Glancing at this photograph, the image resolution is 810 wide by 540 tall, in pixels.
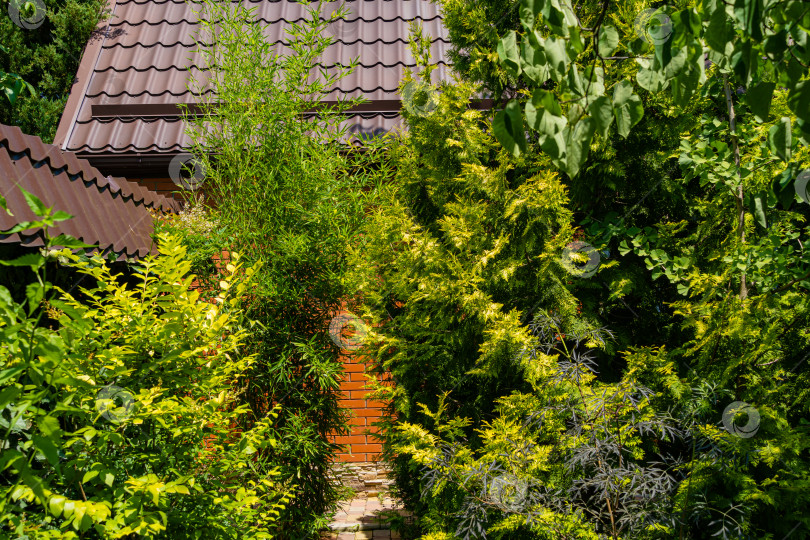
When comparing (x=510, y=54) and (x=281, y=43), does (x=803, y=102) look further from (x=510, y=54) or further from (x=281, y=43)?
(x=281, y=43)

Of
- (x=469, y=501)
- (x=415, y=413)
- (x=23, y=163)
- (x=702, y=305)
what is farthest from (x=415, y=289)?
(x=23, y=163)

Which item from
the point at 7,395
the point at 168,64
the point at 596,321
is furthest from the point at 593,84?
the point at 168,64

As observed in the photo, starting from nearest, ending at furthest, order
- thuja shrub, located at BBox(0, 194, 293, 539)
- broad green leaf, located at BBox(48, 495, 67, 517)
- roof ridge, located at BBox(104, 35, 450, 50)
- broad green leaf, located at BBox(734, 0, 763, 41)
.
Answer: broad green leaf, located at BBox(734, 0, 763, 41) → broad green leaf, located at BBox(48, 495, 67, 517) → thuja shrub, located at BBox(0, 194, 293, 539) → roof ridge, located at BBox(104, 35, 450, 50)

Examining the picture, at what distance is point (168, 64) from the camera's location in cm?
696

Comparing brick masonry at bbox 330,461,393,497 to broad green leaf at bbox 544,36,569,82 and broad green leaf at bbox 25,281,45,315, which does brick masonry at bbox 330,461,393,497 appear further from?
broad green leaf at bbox 544,36,569,82

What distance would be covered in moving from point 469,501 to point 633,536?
752mm

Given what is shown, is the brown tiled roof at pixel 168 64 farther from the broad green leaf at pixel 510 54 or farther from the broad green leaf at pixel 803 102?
the broad green leaf at pixel 803 102

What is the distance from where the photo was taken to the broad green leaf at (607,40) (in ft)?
4.61

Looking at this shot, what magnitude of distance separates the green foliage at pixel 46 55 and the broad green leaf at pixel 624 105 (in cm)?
707

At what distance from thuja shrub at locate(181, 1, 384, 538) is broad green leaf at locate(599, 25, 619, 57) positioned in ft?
9.20

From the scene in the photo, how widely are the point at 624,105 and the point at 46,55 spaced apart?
758cm

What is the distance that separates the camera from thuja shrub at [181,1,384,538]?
409 cm

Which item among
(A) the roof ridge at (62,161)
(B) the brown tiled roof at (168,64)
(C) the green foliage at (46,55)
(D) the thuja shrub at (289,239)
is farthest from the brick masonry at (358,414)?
(C) the green foliage at (46,55)

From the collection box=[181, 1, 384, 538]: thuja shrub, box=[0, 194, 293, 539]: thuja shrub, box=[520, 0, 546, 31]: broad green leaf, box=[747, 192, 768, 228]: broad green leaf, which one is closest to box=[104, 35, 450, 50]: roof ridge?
box=[181, 1, 384, 538]: thuja shrub
